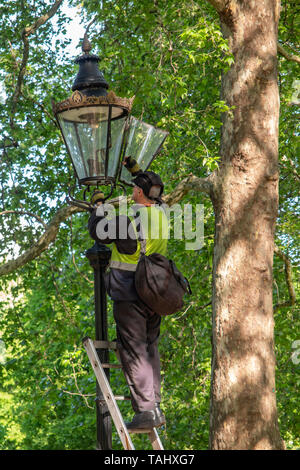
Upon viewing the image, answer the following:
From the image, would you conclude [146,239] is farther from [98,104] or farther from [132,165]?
[98,104]

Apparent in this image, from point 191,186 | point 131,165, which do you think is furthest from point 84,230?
point 131,165

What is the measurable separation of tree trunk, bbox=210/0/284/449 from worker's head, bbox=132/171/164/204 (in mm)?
1200

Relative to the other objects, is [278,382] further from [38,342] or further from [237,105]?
[237,105]

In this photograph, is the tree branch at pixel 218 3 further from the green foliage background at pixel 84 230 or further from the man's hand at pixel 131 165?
the green foliage background at pixel 84 230

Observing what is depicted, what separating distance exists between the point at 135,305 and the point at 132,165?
1.04m

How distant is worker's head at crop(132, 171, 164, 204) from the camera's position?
473 cm

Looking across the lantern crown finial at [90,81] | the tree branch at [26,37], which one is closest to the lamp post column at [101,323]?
the lantern crown finial at [90,81]

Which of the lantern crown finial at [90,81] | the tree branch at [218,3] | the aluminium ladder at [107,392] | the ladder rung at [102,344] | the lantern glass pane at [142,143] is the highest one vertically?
the tree branch at [218,3]

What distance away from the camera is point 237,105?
604 cm

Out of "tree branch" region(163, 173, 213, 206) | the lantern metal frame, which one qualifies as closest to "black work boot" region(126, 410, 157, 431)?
the lantern metal frame

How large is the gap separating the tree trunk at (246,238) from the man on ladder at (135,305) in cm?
99

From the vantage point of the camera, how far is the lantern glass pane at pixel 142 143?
16.6ft

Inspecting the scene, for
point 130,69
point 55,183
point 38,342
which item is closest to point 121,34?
point 130,69
